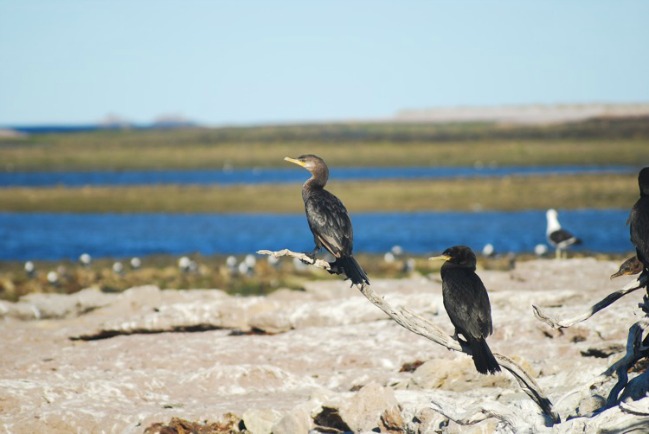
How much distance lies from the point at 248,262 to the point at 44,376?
1283 centimetres

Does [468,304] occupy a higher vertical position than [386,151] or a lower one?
higher

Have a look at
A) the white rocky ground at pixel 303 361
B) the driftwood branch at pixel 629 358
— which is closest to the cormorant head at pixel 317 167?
the white rocky ground at pixel 303 361

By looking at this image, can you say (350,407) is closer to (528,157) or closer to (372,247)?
(372,247)

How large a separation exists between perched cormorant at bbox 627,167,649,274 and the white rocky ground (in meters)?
1.28

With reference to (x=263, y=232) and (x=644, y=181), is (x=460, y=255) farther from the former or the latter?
(x=263, y=232)

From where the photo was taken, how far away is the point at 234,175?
250 feet

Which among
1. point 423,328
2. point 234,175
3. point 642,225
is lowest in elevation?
point 234,175

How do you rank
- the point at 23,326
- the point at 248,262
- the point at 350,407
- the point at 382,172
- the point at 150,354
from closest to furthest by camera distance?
1. the point at 350,407
2. the point at 150,354
3. the point at 23,326
4. the point at 248,262
5. the point at 382,172

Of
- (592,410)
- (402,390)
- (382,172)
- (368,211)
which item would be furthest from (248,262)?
(382,172)

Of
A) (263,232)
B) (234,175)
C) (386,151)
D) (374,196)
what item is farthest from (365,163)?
(263,232)

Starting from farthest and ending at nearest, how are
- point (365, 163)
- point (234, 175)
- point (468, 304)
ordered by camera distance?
point (365, 163)
point (234, 175)
point (468, 304)

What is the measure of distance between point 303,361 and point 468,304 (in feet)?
16.4

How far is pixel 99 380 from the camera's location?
1298 centimetres

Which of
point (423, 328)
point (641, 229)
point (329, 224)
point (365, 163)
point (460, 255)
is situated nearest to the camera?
point (423, 328)
